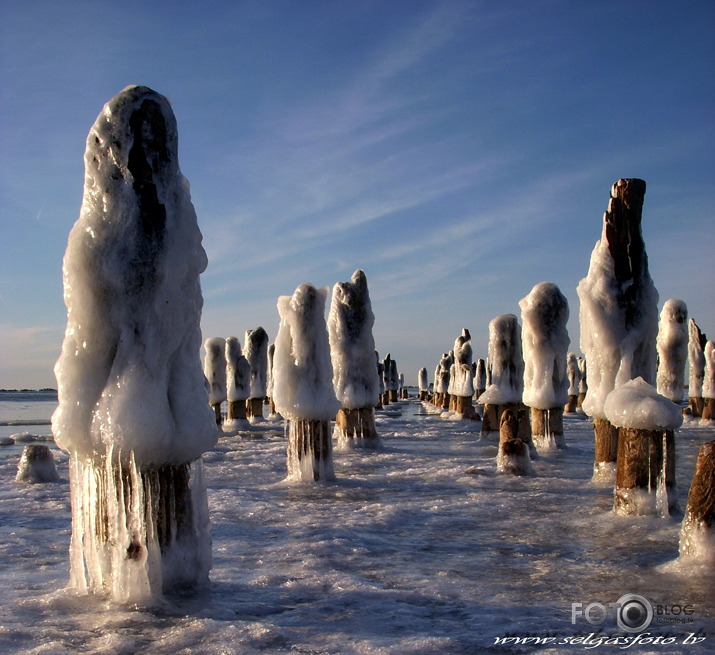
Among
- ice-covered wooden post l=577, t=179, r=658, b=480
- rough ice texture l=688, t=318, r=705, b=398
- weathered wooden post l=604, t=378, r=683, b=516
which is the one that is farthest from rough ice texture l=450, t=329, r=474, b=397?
weathered wooden post l=604, t=378, r=683, b=516

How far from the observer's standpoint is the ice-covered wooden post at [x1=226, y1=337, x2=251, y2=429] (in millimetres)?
23891

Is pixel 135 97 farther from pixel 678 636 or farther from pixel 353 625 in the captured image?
pixel 678 636

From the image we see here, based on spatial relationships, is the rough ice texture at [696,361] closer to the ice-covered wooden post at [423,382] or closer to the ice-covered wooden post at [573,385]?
the ice-covered wooden post at [573,385]

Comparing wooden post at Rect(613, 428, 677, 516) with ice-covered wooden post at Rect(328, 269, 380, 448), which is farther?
ice-covered wooden post at Rect(328, 269, 380, 448)

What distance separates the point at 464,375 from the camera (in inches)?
1006

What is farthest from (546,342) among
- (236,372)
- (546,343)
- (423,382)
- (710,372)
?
(423,382)

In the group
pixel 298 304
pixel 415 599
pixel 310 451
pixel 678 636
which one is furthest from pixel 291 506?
pixel 678 636

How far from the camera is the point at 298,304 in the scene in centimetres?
983

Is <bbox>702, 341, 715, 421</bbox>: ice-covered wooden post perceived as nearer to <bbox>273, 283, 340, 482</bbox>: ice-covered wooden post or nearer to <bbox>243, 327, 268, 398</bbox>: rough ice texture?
<bbox>243, 327, 268, 398</bbox>: rough ice texture

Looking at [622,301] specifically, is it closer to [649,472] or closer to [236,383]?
[649,472]

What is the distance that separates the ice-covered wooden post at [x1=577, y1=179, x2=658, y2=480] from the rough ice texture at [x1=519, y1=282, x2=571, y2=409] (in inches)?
150

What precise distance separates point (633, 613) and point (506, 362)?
38.6 ft

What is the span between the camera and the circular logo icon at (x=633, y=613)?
4.05 metres

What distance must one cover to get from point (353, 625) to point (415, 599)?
659 mm
